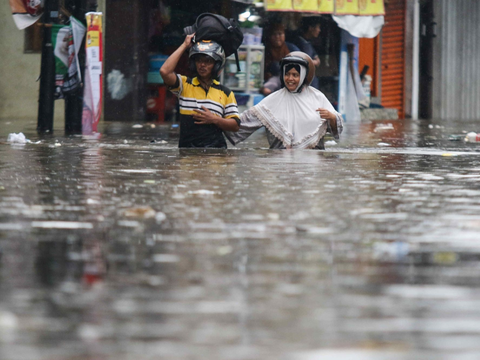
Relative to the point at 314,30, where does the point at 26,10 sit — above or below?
below

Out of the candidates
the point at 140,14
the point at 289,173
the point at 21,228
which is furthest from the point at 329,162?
the point at 140,14

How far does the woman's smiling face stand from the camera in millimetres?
7500

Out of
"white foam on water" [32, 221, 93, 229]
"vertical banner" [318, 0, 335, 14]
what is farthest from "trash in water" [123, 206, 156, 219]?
"vertical banner" [318, 0, 335, 14]

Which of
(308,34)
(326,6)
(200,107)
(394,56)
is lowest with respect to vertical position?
(200,107)

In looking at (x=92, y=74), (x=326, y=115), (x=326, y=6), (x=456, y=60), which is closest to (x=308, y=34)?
(x=326, y=6)

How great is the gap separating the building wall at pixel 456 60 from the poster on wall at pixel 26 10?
40.8 feet

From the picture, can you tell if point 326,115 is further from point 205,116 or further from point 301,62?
point 205,116

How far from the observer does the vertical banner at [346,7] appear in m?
16.2

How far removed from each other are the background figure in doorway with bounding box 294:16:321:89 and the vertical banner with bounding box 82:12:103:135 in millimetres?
4475

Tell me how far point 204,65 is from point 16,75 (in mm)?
10096

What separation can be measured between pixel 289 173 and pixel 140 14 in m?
11.8

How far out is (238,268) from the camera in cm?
230

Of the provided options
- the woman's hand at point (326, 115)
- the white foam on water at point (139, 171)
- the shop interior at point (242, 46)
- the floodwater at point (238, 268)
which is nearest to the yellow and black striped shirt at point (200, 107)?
the woman's hand at point (326, 115)

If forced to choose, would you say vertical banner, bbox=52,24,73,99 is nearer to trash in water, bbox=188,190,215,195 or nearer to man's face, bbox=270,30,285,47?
man's face, bbox=270,30,285,47
